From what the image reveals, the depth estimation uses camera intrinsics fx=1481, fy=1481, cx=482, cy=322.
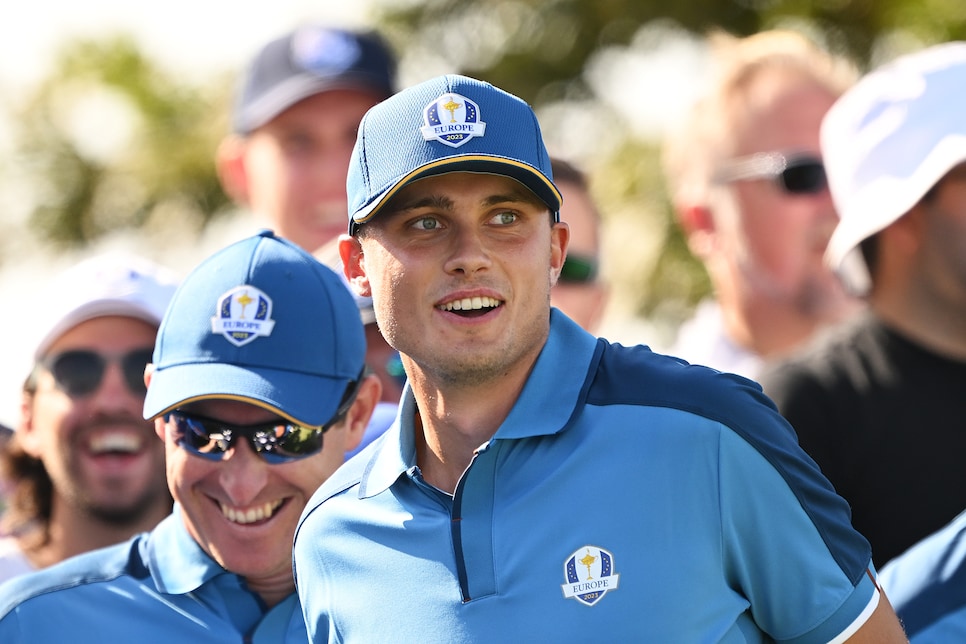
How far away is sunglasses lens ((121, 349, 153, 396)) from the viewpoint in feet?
14.7

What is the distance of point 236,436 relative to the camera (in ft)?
11.4

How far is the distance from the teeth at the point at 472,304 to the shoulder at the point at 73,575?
3.88ft

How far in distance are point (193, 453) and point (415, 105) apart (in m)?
1.06

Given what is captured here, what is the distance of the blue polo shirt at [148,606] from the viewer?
3416 mm

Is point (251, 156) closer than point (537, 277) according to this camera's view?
No

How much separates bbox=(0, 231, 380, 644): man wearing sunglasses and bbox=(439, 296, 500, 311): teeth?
0.67 metres

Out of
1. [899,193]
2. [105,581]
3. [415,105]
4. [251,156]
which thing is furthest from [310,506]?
[251,156]

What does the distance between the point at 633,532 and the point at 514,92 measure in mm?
9905

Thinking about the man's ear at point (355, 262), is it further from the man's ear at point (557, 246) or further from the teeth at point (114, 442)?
the teeth at point (114, 442)

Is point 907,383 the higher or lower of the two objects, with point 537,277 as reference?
lower

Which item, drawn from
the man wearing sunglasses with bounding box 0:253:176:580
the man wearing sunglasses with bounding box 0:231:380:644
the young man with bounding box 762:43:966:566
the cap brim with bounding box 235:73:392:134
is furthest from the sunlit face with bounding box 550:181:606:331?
the man wearing sunglasses with bounding box 0:231:380:644

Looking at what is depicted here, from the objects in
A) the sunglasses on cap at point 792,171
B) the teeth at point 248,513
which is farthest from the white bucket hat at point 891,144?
the teeth at point 248,513

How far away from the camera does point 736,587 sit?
2.83 metres

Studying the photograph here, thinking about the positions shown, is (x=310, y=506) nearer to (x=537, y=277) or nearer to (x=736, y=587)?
(x=537, y=277)
